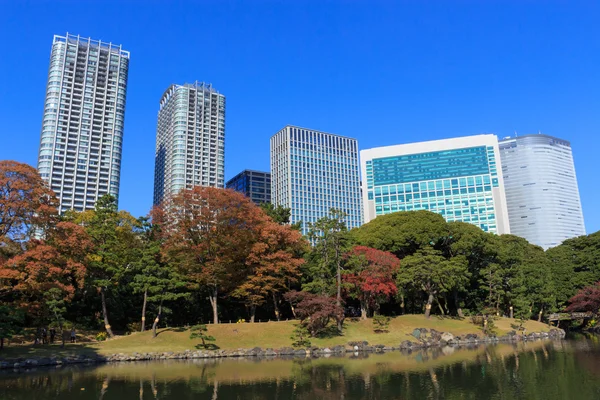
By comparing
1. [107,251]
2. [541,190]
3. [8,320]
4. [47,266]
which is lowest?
[8,320]

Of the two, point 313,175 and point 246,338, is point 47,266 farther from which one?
point 313,175

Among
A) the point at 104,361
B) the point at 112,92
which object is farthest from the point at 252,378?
the point at 112,92

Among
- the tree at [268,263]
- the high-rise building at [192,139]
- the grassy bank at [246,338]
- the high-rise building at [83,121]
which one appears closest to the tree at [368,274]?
the grassy bank at [246,338]

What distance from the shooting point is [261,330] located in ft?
122

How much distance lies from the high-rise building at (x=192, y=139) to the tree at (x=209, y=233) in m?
101

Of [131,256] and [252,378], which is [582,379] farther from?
[131,256]

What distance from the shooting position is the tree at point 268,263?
1545 inches

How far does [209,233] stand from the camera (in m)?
39.4

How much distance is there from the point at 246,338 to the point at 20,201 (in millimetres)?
19462

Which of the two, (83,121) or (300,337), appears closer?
(300,337)

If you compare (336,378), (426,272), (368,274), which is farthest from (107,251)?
(426,272)

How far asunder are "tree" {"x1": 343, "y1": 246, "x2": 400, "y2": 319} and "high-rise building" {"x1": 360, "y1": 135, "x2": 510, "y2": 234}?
8032cm

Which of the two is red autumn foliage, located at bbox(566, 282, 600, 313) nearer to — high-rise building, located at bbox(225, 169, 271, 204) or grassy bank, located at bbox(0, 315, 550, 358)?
grassy bank, located at bbox(0, 315, 550, 358)

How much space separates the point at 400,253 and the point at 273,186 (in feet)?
333
